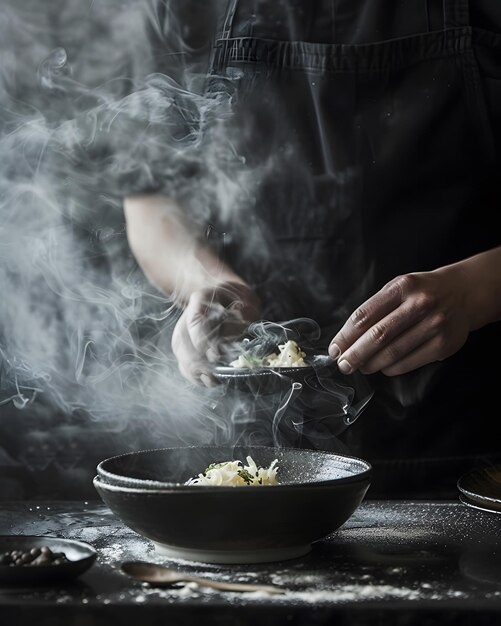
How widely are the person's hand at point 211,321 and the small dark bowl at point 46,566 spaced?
0.91 metres

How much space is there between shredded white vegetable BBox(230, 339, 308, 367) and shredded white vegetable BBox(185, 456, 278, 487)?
1.41 feet

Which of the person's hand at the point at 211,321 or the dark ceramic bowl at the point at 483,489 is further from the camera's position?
the person's hand at the point at 211,321

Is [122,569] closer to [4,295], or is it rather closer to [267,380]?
[267,380]

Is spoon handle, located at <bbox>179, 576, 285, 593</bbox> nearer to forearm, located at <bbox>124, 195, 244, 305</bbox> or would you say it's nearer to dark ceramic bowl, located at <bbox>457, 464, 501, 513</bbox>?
dark ceramic bowl, located at <bbox>457, 464, 501, 513</bbox>

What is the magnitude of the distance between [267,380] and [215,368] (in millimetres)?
162

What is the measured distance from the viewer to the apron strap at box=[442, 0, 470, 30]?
227 cm

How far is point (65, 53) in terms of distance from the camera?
2664mm

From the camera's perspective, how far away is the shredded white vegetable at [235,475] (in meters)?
1.48

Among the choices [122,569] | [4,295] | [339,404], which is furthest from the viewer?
[4,295]

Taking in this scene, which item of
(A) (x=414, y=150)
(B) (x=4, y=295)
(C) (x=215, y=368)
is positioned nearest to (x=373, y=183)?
(A) (x=414, y=150)

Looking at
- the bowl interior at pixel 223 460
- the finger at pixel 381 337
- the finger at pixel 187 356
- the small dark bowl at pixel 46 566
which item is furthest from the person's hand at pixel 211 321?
the small dark bowl at pixel 46 566

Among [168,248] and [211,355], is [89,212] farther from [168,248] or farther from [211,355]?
Result: [211,355]

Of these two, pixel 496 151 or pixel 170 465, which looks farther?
pixel 496 151

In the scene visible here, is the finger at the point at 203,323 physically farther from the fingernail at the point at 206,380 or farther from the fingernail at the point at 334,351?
the fingernail at the point at 334,351
